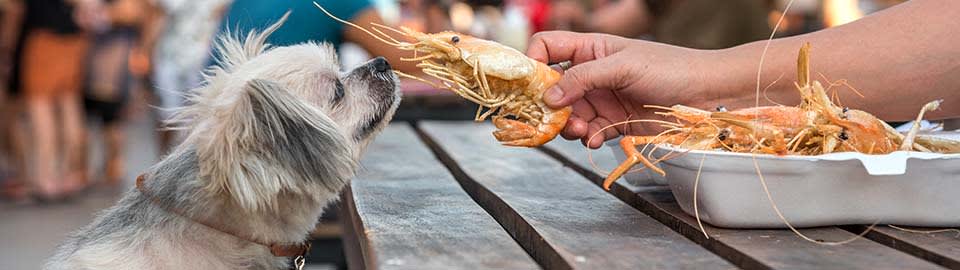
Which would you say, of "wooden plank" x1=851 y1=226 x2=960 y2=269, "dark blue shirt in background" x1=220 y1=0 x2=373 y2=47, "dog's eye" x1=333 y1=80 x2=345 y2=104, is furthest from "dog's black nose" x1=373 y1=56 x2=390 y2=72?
"dark blue shirt in background" x1=220 y1=0 x2=373 y2=47

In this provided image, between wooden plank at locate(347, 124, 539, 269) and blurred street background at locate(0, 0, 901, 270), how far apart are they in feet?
7.38

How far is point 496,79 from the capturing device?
2404mm

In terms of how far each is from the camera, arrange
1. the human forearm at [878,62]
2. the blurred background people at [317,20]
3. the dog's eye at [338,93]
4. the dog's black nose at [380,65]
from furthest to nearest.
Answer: the blurred background people at [317,20]
the dog's black nose at [380,65]
the dog's eye at [338,93]
the human forearm at [878,62]

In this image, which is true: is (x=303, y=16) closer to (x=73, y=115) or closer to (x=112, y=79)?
(x=73, y=115)

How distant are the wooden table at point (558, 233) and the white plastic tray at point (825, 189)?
0.11 feet

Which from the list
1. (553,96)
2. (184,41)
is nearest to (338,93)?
(553,96)

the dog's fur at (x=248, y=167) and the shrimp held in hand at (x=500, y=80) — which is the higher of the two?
the shrimp held in hand at (x=500, y=80)

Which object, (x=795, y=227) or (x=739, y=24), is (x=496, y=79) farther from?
(x=739, y=24)

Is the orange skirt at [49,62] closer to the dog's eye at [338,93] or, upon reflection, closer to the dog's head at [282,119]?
the dog's head at [282,119]

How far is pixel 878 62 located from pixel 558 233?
0.81m

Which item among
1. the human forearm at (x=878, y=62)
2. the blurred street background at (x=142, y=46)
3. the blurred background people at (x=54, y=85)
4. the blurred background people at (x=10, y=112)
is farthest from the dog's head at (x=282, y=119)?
the blurred background people at (x=10, y=112)

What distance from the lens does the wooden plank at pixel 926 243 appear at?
181 centimetres

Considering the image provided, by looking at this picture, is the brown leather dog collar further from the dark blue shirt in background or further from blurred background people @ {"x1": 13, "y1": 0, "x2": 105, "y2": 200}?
blurred background people @ {"x1": 13, "y1": 0, "x2": 105, "y2": 200}

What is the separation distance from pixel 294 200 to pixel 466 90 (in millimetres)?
461
